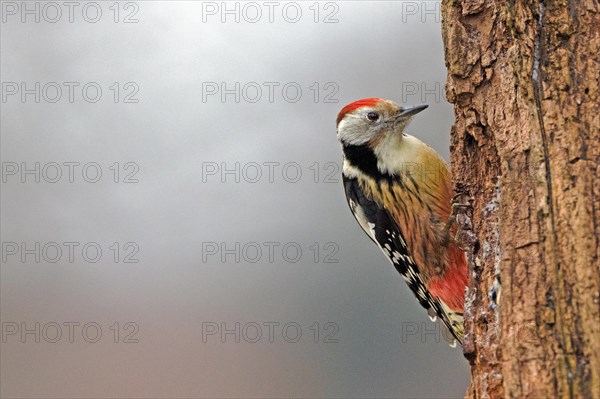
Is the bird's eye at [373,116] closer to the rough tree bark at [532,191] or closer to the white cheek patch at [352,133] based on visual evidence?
the white cheek patch at [352,133]

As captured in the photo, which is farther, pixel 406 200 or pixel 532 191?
pixel 406 200

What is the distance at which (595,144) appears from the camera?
4.83 ft

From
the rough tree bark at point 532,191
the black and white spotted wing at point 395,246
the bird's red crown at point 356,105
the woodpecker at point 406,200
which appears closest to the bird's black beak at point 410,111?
the woodpecker at point 406,200

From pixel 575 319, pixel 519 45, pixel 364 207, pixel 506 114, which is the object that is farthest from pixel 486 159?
pixel 364 207

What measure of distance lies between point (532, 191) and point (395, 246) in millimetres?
1178

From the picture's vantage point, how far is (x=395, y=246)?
8.66 feet

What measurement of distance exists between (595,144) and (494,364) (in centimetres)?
53

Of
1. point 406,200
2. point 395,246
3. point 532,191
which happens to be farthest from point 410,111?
point 532,191

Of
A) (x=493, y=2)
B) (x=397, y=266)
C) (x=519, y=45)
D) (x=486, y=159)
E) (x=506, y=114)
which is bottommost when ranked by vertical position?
(x=397, y=266)

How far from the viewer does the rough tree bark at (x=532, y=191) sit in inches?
53.9

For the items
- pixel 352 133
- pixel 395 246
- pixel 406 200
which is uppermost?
pixel 352 133

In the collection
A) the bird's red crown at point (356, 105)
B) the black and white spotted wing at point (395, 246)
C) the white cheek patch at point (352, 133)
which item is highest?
the bird's red crown at point (356, 105)

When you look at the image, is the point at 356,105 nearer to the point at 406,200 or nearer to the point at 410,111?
the point at 410,111

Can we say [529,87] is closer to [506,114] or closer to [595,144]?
[506,114]
